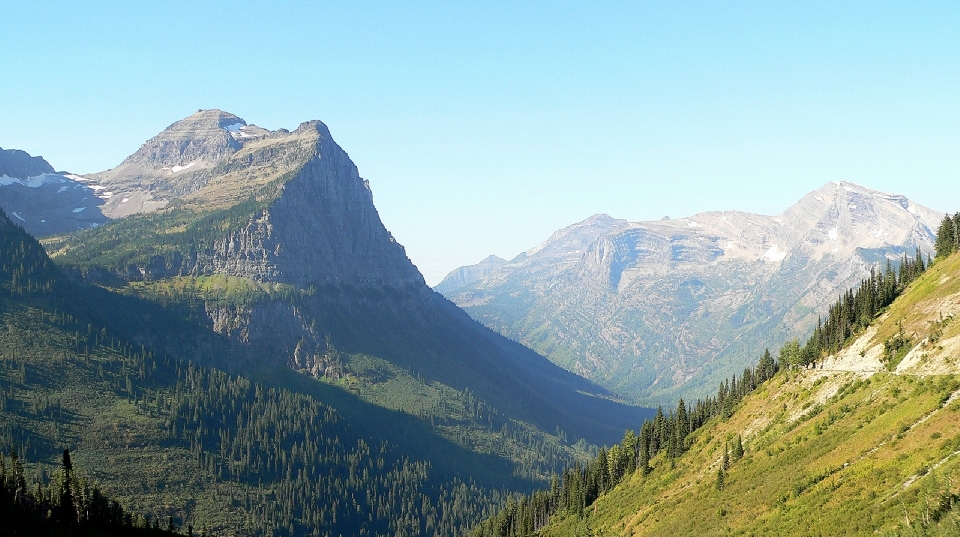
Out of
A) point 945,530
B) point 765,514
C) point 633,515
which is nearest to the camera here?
point 945,530

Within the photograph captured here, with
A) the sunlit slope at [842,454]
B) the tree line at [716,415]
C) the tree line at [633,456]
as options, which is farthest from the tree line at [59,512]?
the tree line at [716,415]

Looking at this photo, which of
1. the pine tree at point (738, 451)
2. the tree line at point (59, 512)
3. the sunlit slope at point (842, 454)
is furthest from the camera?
the pine tree at point (738, 451)

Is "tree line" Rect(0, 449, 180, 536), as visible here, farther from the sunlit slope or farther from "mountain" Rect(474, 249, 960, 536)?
the sunlit slope

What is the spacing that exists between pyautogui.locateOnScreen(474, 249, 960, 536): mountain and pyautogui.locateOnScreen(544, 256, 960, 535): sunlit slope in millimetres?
229

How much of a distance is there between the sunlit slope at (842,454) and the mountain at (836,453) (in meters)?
0.23

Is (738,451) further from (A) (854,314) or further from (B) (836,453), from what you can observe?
(A) (854,314)

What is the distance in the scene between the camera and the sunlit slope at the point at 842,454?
5997cm

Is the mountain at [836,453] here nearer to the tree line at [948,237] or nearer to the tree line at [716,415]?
the tree line at [716,415]

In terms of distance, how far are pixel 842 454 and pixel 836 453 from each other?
5.70 ft

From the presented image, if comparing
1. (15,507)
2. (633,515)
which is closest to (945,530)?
(633,515)

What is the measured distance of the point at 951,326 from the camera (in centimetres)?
9031

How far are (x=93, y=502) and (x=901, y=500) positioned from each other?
141 m

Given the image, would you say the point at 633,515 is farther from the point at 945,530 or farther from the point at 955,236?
the point at 955,236

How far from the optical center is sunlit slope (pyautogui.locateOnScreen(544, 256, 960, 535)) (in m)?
60.0
